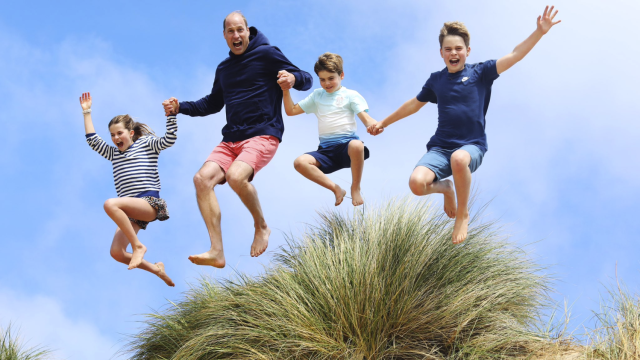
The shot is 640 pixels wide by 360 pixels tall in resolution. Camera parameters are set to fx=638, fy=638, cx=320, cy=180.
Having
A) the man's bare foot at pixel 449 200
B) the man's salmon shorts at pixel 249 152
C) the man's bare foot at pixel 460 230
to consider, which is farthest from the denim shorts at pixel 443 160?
the man's salmon shorts at pixel 249 152

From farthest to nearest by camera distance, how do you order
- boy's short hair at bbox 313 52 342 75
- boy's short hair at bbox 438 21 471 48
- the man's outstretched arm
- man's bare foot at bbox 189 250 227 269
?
the man's outstretched arm
boy's short hair at bbox 313 52 342 75
man's bare foot at bbox 189 250 227 269
boy's short hair at bbox 438 21 471 48

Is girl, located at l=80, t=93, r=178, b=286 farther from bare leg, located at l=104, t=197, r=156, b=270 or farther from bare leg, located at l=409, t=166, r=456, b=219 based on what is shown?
bare leg, located at l=409, t=166, r=456, b=219

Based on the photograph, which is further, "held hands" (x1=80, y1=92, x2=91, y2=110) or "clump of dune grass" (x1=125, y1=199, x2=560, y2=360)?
"held hands" (x1=80, y1=92, x2=91, y2=110)

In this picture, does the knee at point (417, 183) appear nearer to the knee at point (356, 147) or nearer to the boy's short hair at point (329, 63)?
the knee at point (356, 147)

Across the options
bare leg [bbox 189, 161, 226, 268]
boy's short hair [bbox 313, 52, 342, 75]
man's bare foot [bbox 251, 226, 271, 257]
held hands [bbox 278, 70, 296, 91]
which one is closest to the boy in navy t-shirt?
boy's short hair [bbox 313, 52, 342, 75]

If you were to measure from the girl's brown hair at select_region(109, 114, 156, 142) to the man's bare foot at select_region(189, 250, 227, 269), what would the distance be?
1716 mm

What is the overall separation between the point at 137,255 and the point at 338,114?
2.55 metres

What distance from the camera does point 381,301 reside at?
5508mm

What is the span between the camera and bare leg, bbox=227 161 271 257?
624 centimetres

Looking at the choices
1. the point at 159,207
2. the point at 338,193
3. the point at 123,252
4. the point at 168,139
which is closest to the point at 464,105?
the point at 338,193

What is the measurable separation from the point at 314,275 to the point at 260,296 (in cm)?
56

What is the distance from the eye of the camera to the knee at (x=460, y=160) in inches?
218

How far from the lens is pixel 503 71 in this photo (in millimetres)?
5902

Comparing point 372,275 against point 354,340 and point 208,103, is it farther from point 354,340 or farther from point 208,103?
point 208,103
